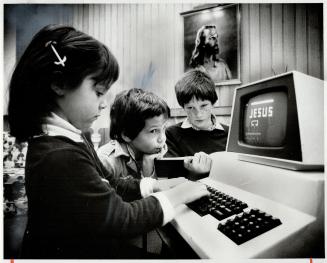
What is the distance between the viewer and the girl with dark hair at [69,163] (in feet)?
2.02

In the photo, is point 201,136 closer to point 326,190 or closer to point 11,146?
point 326,190

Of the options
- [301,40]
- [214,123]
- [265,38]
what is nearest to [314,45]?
[301,40]

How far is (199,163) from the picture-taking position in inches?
36.4

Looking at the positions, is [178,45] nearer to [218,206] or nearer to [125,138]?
[125,138]

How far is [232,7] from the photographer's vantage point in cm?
89

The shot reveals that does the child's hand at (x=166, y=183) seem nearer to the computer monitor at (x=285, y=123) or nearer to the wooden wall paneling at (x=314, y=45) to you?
the computer monitor at (x=285, y=123)

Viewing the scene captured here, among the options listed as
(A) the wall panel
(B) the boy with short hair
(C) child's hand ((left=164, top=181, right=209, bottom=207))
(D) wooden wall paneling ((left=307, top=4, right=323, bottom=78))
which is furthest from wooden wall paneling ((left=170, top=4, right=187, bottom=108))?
(D) wooden wall paneling ((left=307, top=4, right=323, bottom=78))

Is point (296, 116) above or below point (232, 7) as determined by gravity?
below

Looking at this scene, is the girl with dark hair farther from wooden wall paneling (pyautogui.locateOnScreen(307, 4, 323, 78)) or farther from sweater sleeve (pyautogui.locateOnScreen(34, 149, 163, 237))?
wooden wall paneling (pyautogui.locateOnScreen(307, 4, 323, 78))

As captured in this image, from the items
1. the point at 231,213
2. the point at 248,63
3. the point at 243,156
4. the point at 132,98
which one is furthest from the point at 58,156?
the point at 248,63

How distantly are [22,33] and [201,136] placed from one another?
774mm

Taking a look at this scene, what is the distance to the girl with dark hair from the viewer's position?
0.62 metres

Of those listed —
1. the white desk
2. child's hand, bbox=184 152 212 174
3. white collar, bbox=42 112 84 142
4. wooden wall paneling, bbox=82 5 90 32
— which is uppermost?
wooden wall paneling, bbox=82 5 90 32

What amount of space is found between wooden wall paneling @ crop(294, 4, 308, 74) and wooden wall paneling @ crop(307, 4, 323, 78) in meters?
0.01
